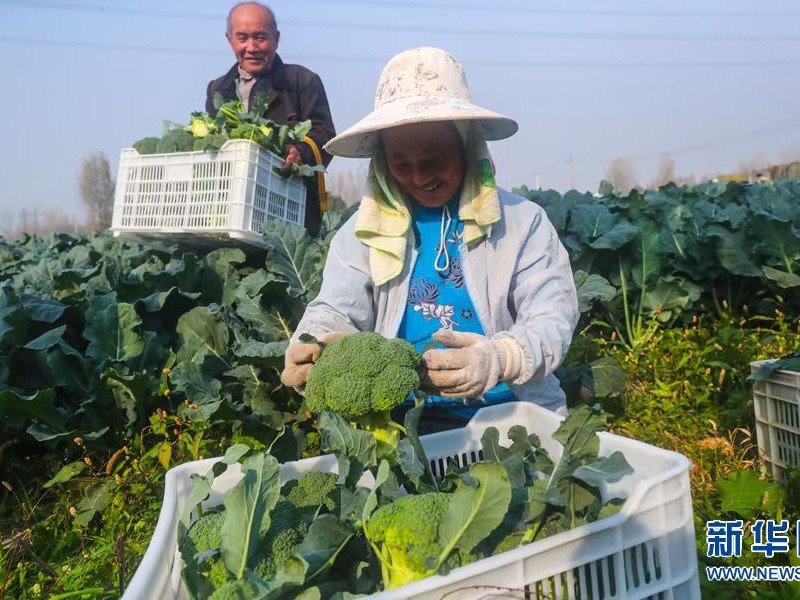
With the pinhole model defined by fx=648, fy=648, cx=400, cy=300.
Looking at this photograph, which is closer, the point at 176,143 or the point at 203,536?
the point at 203,536

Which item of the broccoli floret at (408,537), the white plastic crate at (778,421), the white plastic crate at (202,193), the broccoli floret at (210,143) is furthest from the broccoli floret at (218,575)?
the broccoli floret at (210,143)

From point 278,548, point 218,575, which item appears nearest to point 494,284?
point 278,548

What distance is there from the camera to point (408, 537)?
1.11 meters

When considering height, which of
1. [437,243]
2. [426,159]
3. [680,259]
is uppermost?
[426,159]

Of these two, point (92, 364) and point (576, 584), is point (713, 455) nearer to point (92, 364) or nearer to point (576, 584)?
point (576, 584)

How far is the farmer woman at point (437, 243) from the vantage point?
6.50 feet

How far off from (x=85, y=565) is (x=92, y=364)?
1066 millimetres

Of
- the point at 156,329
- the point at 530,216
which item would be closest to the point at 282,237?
the point at 156,329

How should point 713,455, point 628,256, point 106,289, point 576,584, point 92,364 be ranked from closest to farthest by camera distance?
point 576,584
point 713,455
point 92,364
point 106,289
point 628,256

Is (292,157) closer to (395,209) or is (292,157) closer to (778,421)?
(395,209)

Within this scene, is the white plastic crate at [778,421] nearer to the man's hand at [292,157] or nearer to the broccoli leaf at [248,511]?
the broccoli leaf at [248,511]

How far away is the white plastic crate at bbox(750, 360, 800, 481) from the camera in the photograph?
2.23 metres

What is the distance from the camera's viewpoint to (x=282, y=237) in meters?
3.45

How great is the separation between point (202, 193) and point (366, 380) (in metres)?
2.46
